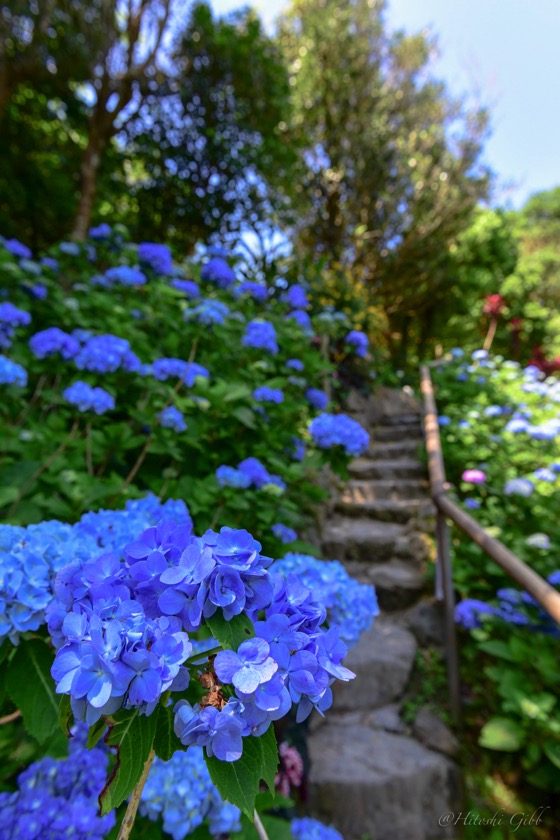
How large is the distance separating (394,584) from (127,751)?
2690 mm

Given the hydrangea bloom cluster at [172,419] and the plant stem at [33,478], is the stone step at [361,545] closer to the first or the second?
the hydrangea bloom cluster at [172,419]

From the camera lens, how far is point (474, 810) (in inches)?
69.1

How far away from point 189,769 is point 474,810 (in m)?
1.48

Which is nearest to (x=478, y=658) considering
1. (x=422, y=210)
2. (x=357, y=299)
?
(x=357, y=299)

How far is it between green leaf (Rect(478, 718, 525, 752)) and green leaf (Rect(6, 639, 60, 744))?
5.81 ft

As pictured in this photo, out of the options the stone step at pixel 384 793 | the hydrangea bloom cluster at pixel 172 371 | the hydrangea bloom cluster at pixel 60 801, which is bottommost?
the stone step at pixel 384 793

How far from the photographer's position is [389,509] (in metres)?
3.59

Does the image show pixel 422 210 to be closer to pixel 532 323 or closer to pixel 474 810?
pixel 532 323

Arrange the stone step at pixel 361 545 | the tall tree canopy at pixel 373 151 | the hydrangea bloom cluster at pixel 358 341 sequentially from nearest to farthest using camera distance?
the hydrangea bloom cluster at pixel 358 341, the stone step at pixel 361 545, the tall tree canopy at pixel 373 151

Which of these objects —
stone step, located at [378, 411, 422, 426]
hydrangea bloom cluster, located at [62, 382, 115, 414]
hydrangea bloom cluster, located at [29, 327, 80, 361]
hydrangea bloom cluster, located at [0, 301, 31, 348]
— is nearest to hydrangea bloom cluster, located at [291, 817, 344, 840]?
hydrangea bloom cluster, located at [62, 382, 115, 414]

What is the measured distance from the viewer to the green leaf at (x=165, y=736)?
1.32 feet

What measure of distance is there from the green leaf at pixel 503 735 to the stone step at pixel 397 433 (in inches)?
131

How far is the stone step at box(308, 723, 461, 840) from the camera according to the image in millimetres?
1731

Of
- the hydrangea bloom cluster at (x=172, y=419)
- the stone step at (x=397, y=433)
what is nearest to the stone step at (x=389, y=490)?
the stone step at (x=397, y=433)
